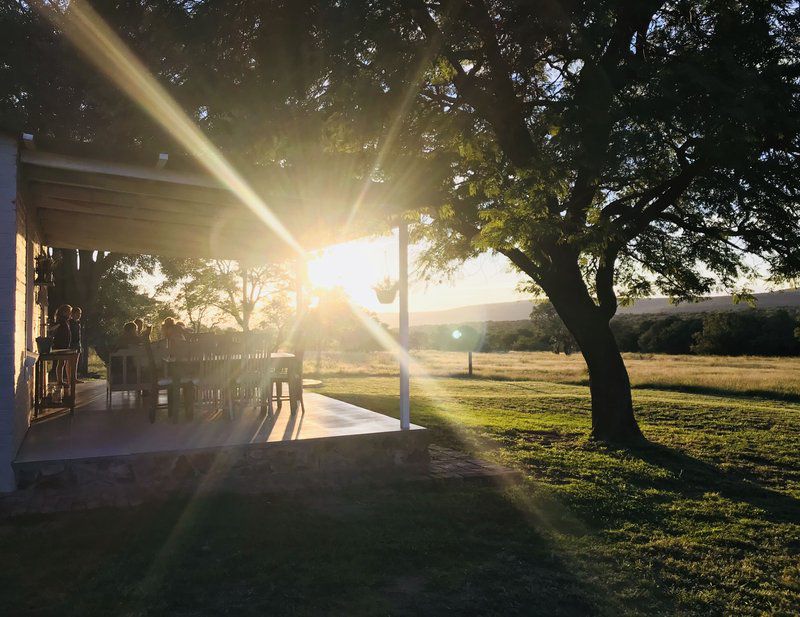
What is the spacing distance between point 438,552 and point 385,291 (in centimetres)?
752

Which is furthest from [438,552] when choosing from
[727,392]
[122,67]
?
[727,392]

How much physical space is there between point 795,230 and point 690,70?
4.85 m

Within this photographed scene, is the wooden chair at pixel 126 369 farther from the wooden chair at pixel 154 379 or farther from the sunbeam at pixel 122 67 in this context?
the sunbeam at pixel 122 67

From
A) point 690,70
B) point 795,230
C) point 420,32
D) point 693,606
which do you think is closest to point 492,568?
point 693,606

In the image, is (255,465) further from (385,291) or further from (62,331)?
(385,291)

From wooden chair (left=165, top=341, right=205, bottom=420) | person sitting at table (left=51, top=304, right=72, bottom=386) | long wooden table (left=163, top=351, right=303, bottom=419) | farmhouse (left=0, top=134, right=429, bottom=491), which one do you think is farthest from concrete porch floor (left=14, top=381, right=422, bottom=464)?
person sitting at table (left=51, top=304, right=72, bottom=386)

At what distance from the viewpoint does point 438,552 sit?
181 inches

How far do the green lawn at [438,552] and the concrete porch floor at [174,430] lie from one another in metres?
0.70

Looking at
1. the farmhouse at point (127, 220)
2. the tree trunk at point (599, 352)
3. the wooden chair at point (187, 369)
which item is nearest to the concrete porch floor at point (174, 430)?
the farmhouse at point (127, 220)

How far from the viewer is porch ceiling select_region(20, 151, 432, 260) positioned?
609cm

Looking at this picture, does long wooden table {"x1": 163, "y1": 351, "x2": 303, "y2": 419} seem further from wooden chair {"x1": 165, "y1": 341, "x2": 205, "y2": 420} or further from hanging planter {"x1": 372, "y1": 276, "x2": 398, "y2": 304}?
hanging planter {"x1": 372, "y1": 276, "x2": 398, "y2": 304}

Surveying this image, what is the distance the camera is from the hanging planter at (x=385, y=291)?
38.8 ft

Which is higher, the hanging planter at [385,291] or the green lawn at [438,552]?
the hanging planter at [385,291]

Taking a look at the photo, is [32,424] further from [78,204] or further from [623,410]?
[623,410]
